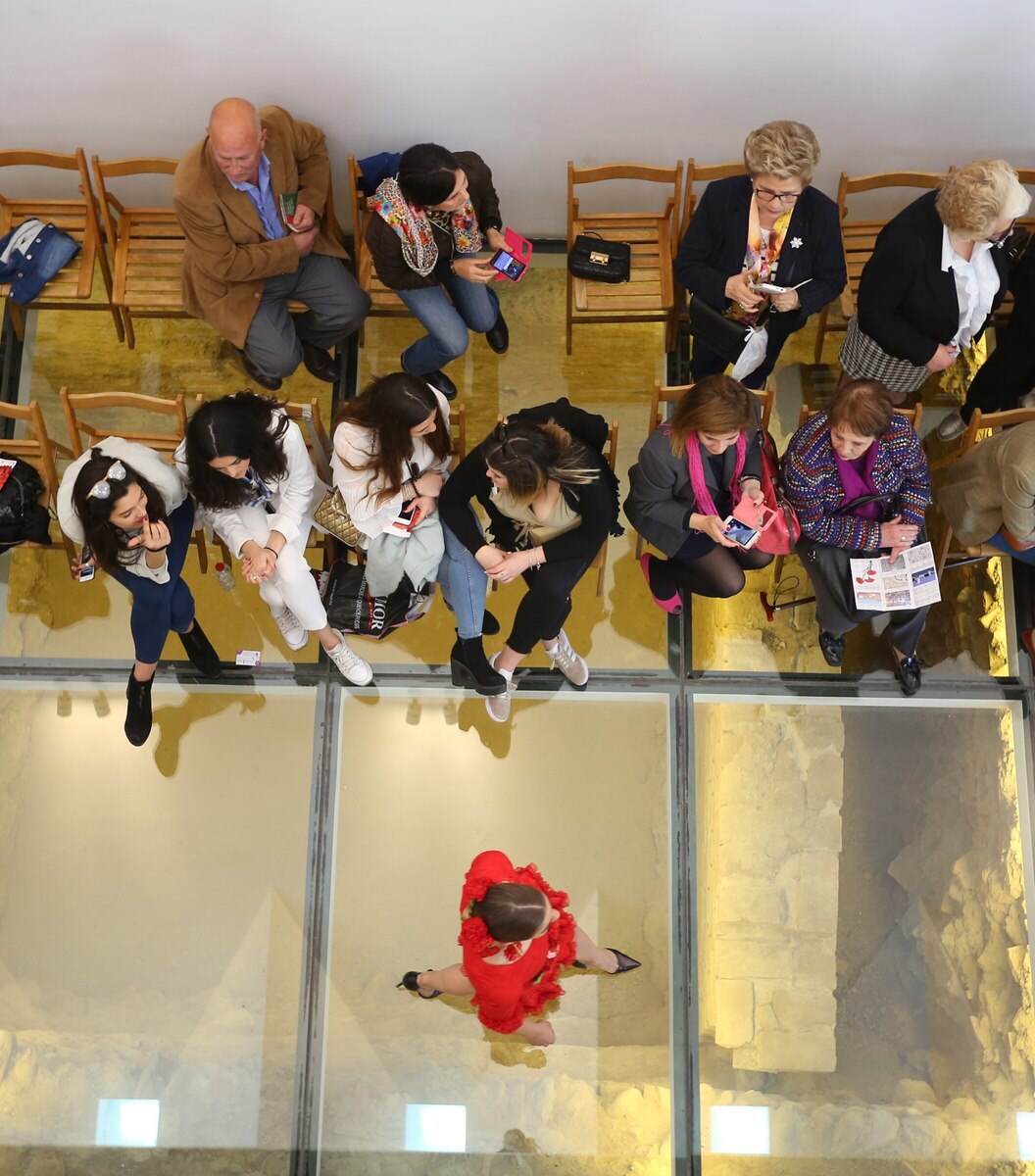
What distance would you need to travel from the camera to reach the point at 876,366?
4211mm

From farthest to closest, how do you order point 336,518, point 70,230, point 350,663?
point 70,230 → point 350,663 → point 336,518

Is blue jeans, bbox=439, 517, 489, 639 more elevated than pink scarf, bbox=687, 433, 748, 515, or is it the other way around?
pink scarf, bbox=687, 433, 748, 515

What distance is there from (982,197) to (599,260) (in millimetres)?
1545

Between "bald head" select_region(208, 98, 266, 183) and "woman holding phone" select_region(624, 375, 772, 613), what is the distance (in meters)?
1.71

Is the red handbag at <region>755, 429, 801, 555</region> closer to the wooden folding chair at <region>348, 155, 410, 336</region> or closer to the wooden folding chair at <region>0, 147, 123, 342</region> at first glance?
the wooden folding chair at <region>348, 155, 410, 336</region>

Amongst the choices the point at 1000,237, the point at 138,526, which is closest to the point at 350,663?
the point at 138,526

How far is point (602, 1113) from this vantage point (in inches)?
160

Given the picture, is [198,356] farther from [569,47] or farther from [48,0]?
[569,47]

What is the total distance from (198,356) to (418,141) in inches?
52.8

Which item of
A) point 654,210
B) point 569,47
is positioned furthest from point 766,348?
point 569,47

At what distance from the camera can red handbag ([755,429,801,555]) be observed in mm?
3799

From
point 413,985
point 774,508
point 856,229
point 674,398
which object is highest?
point 856,229

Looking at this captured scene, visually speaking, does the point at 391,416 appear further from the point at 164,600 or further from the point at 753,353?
the point at 753,353

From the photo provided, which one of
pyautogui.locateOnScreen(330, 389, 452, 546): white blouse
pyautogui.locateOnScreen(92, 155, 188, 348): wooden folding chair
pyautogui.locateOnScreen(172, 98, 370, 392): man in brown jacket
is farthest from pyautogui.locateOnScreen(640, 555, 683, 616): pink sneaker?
pyautogui.locateOnScreen(92, 155, 188, 348): wooden folding chair
